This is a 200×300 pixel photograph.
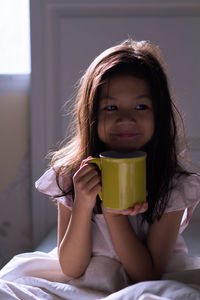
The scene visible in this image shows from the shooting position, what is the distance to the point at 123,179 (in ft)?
2.32

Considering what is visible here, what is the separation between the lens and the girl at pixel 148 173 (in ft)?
2.93

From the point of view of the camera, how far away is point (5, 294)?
738mm

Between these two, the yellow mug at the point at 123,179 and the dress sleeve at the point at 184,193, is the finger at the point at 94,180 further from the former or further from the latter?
the dress sleeve at the point at 184,193

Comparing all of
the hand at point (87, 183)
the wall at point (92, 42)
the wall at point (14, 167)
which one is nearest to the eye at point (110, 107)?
the hand at point (87, 183)

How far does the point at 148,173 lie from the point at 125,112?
7.5 inches

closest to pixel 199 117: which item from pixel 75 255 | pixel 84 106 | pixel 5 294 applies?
pixel 84 106

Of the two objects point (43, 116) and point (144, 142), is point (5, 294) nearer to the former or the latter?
point (144, 142)

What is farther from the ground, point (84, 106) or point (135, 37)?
point (135, 37)

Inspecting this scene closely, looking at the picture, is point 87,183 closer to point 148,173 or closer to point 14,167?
point 148,173

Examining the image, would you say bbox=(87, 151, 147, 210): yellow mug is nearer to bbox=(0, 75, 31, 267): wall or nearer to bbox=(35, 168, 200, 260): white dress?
bbox=(35, 168, 200, 260): white dress

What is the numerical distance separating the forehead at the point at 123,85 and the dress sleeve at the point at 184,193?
24 cm

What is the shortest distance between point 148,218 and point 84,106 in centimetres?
31

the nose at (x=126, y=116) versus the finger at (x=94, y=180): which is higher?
the nose at (x=126, y=116)

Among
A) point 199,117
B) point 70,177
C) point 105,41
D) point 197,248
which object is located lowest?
point 197,248
